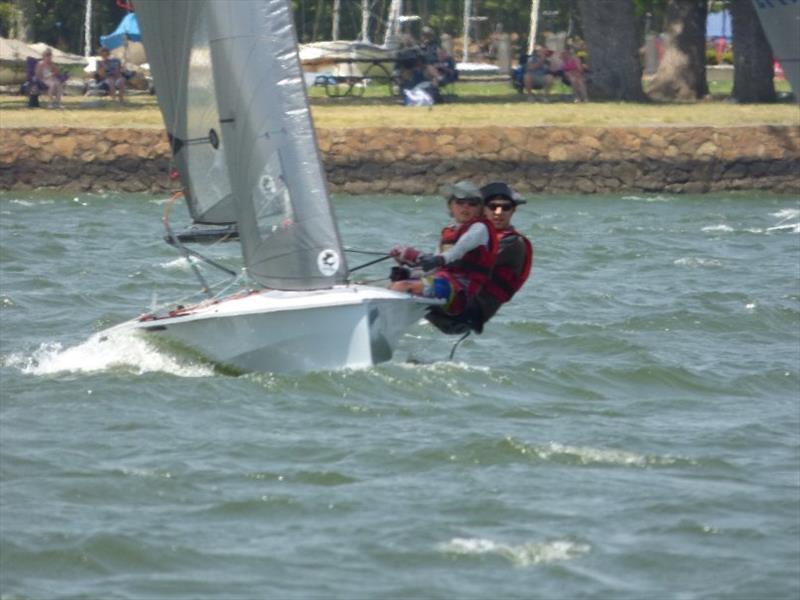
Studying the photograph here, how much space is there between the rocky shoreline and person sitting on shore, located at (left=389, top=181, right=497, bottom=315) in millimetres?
12743

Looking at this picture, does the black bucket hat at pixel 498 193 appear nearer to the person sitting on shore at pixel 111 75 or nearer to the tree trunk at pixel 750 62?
the person sitting on shore at pixel 111 75

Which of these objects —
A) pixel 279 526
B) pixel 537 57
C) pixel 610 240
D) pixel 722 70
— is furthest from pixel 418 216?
pixel 722 70

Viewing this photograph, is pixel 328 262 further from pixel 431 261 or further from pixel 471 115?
pixel 471 115

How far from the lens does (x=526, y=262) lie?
11.1 metres

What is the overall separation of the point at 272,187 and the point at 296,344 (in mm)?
963

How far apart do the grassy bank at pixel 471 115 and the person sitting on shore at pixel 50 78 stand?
297mm

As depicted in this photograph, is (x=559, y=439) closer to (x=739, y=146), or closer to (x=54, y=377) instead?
(x=54, y=377)

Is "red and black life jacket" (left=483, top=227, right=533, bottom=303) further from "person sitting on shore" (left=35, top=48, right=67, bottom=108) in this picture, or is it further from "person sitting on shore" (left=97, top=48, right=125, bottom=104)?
"person sitting on shore" (left=97, top=48, right=125, bottom=104)

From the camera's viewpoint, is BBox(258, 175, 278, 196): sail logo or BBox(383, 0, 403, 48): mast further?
BBox(383, 0, 403, 48): mast

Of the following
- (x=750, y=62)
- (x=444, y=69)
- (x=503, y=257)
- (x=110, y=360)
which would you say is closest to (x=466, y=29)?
(x=444, y=69)

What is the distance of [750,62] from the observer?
2905cm

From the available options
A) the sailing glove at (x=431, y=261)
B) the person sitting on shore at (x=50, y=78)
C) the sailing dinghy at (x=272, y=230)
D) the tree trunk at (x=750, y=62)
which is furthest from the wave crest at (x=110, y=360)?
the tree trunk at (x=750, y=62)

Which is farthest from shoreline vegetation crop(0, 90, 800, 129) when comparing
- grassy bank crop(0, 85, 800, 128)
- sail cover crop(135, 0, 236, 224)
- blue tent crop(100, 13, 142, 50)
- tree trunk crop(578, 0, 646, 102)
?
blue tent crop(100, 13, 142, 50)

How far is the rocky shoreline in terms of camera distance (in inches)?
934
